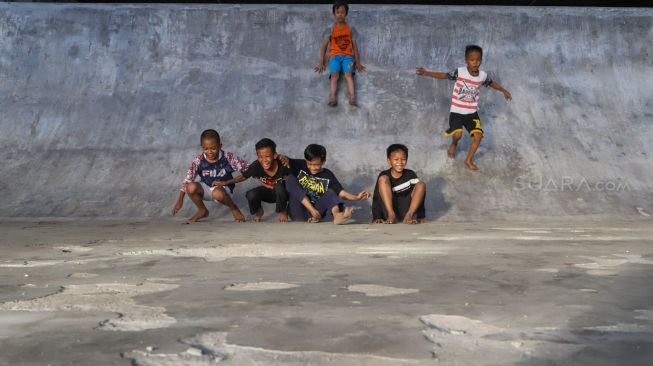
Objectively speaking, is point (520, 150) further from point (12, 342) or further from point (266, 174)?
point (12, 342)

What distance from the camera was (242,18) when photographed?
857cm

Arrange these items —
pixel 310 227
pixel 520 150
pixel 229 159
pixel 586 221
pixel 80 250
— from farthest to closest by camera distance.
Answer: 1. pixel 520 150
2. pixel 229 159
3. pixel 586 221
4. pixel 310 227
5. pixel 80 250

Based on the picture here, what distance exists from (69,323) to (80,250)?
1.89m

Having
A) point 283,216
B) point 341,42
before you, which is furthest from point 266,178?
point 341,42

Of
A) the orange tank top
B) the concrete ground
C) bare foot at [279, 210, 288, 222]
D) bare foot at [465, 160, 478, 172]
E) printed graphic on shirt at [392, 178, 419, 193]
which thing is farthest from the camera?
the orange tank top

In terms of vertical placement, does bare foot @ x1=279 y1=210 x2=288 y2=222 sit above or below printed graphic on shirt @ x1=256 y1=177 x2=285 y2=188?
below

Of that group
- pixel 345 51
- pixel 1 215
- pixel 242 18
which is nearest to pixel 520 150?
pixel 345 51

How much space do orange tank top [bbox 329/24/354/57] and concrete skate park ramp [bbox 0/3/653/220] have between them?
0.31 metres

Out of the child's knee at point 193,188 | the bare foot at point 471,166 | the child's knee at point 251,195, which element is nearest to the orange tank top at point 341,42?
the bare foot at point 471,166

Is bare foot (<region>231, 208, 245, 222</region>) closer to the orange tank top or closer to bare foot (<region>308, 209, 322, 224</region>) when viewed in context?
bare foot (<region>308, 209, 322, 224</region>)

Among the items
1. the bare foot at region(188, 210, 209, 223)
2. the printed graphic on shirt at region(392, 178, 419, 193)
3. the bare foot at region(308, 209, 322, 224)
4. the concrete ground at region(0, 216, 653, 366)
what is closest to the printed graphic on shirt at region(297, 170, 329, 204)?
the bare foot at region(308, 209, 322, 224)

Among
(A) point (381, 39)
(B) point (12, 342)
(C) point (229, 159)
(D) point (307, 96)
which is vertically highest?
(A) point (381, 39)

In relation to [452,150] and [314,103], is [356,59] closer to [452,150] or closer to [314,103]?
[314,103]

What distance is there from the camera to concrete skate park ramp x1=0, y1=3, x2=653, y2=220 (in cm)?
664
